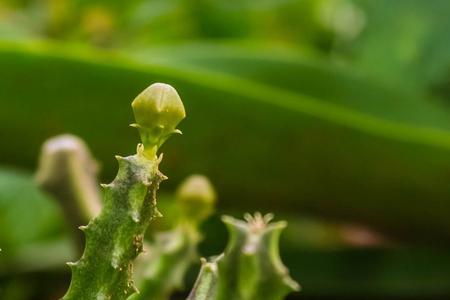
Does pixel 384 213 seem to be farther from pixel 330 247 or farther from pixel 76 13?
pixel 76 13

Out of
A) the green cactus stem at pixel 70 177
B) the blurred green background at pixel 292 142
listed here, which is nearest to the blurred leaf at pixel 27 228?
the blurred green background at pixel 292 142

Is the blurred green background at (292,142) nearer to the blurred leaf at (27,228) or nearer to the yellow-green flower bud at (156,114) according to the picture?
the blurred leaf at (27,228)

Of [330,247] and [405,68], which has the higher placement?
[405,68]

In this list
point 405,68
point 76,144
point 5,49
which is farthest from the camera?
point 405,68

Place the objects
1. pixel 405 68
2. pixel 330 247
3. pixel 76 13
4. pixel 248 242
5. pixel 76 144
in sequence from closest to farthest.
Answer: pixel 248 242 < pixel 76 144 < pixel 330 247 < pixel 405 68 < pixel 76 13

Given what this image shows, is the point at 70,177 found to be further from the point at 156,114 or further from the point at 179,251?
the point at 156,114

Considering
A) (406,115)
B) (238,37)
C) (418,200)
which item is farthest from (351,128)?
(238,37)

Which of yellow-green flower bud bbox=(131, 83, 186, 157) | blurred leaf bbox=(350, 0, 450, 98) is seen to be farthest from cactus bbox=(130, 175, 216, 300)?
blurred leaf bbox=(350, 0, 450, 98)
